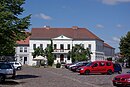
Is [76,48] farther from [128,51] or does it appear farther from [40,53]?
[128,51]

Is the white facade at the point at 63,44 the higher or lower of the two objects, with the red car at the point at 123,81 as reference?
higher

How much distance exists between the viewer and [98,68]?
4403cm

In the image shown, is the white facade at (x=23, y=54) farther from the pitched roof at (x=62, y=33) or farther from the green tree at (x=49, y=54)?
the green tree at (x=49, y=54)

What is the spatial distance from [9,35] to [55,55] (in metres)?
75.9

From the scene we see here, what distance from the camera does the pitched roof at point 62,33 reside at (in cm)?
11275

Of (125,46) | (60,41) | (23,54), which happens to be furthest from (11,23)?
(23,54)

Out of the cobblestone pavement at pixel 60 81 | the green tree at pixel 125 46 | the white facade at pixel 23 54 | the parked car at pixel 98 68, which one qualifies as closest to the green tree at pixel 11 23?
the cobblestone pavement at pixel 60 81

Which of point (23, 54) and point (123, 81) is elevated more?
point (23, 54)

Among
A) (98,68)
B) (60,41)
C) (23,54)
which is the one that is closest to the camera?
(98,68)

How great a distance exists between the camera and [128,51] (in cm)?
8456

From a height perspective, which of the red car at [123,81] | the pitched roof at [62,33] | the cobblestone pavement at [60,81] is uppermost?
the pitched roof at [62,33]

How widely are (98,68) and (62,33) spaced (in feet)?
234

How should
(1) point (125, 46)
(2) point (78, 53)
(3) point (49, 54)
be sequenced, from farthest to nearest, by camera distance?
(2) point (78, 53) < (3) point (49, 54) < (1) point (125, 46)

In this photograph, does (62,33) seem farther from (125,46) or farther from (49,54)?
(125,46)
